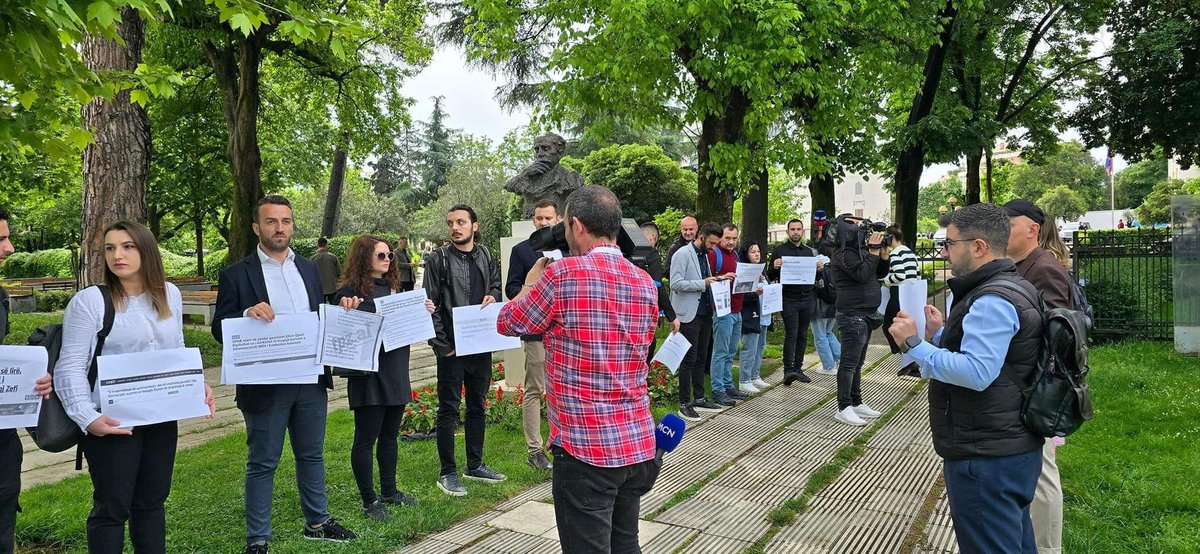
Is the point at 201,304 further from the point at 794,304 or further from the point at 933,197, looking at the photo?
the point at 933,197

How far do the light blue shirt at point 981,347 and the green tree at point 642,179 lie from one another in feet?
87.9

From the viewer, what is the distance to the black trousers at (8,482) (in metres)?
3.42

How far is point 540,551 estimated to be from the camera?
4504 mm

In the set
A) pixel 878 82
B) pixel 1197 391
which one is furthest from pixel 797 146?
pixel 1197 391

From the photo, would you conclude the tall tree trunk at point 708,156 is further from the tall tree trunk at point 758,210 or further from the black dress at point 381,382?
the black dress at point 381,382

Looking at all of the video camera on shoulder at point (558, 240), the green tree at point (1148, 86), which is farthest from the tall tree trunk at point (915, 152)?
the video camera on shoulder at point (558, 240)

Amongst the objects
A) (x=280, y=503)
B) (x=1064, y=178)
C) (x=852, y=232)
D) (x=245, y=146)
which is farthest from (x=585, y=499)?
(x=1064, y=178)

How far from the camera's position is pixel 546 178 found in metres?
8.63

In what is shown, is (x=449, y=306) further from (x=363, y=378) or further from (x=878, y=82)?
(x=878, y=82)

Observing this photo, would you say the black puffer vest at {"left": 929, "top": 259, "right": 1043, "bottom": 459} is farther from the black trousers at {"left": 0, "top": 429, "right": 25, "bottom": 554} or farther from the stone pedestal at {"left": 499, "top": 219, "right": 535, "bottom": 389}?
the stone pedestal at {"left": 499, "top": 219, "right": 535, "bottom": 389}

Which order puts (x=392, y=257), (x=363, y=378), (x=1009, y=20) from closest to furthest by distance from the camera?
(x=363, y=378), (x=392, y=257), (x=1009, y=20)

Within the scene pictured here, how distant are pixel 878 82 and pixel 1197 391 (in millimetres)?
7509

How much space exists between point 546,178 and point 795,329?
3.80 meters

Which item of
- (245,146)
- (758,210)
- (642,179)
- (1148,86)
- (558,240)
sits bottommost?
(558,240)
